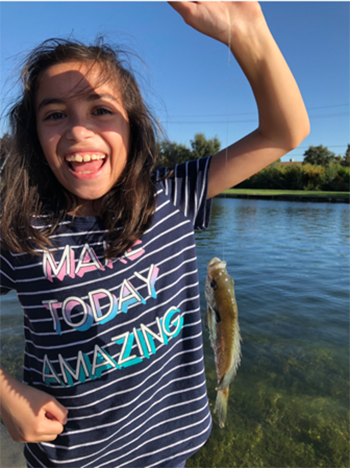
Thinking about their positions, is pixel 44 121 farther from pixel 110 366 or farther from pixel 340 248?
pixel 340 248

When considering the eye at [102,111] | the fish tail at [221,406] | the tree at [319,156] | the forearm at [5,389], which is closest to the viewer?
the forearm at [5,389]

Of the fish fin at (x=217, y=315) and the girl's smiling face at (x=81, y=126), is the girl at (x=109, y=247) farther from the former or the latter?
the fish fin at (x=217, y=315)

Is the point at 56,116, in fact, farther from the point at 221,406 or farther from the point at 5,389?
the point at 221,406

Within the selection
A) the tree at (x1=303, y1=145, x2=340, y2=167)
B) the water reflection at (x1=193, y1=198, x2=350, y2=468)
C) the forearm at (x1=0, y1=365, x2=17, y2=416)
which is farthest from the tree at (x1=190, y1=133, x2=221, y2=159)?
the forearm at (x1=0, y1=365, x2=17, y2=416)

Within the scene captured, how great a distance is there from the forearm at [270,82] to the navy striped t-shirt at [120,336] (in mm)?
376

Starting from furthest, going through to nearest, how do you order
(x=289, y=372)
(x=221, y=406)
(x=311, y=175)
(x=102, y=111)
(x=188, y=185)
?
(x=311, y=175) → (x=289, y=372) → (x=221, y=406) → (x=188, y=185) → (x=102, y=111)

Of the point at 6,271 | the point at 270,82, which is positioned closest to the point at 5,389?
the point at 6,271

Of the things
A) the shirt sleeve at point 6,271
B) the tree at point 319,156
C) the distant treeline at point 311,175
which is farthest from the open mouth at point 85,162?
the tree at point 319,156

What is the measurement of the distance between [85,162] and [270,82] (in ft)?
2.77

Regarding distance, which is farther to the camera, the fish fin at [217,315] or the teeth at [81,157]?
the fish fin at [217,315]

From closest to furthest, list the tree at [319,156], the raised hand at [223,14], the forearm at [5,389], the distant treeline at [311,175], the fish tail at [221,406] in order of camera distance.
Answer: the raised hand at [223,14] < the forearm at [5,389] < the fish tail at [221,406] < the distant treeline at [311,175] < the tree at [319,156]

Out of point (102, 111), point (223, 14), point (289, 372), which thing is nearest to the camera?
point (223, 14)

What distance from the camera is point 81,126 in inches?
54.6

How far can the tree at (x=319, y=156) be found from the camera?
227ft
